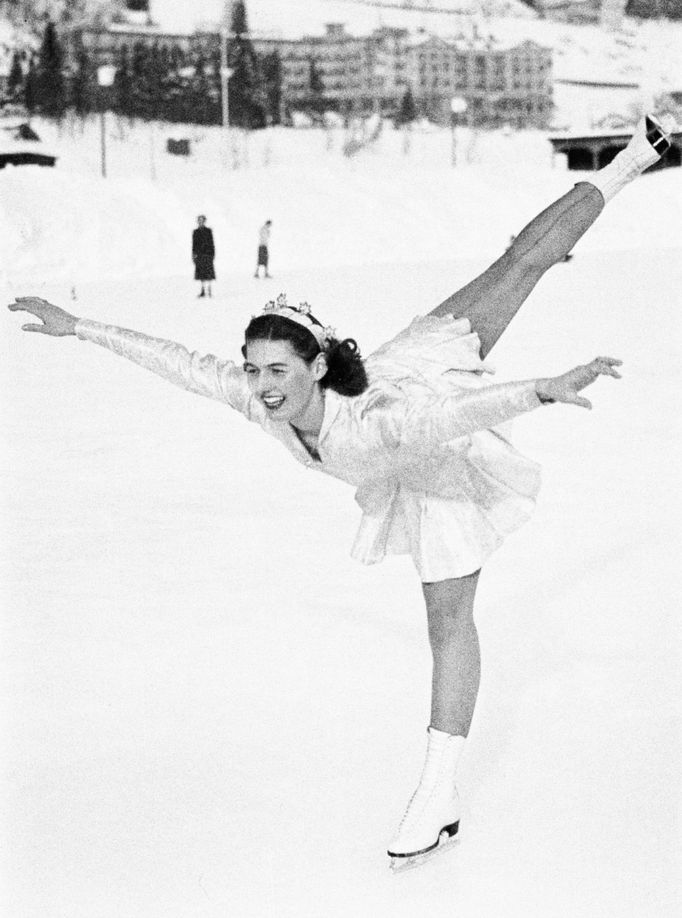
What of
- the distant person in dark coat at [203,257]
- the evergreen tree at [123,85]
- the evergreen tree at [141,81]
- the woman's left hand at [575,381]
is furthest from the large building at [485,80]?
the woman's left hand at [575,381]

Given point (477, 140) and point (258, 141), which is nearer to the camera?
point (258, 141)

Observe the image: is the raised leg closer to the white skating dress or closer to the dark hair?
the white skating dress

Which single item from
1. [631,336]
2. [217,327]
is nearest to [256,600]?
[631,336]

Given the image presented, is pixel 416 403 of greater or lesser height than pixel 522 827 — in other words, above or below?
above

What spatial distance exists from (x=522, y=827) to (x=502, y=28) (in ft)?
132

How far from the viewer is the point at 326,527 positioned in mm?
5957

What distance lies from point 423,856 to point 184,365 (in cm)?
114

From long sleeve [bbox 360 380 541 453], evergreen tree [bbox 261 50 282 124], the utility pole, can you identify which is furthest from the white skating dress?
evergreen tree [bbox 261 50 282 124]

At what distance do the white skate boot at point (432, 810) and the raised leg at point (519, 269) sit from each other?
3.08 feet

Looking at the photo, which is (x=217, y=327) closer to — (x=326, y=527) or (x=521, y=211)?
(x=326, y=527)

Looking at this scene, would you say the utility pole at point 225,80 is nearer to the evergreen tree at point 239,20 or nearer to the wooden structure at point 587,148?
the evergreen tree at point 239,20

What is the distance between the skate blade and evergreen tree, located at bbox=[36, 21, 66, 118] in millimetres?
33384

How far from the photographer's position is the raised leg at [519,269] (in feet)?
11.6

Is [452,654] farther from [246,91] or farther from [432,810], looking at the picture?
[246,91]
